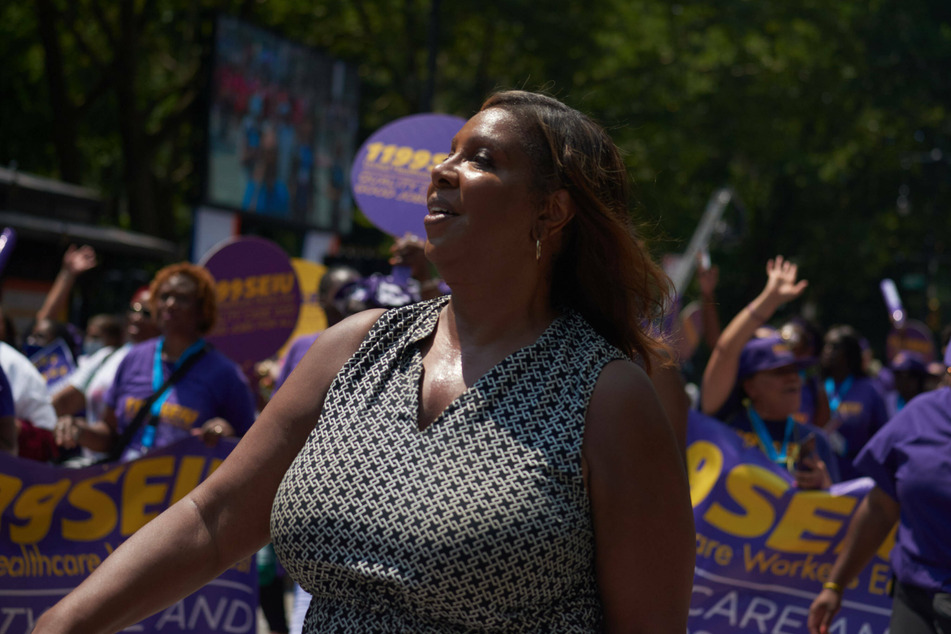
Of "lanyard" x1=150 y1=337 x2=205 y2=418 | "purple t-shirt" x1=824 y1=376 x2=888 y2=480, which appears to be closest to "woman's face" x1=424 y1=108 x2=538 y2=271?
"lanyard" x1=150 y1=337 x2=205 y2=418

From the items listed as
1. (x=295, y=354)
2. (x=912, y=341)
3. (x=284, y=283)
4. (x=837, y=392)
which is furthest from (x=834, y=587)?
(x=912, y=341)

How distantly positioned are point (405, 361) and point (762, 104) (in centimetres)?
2010

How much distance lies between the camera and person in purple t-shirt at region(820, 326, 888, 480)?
316 inches

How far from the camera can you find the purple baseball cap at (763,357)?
5363 mm

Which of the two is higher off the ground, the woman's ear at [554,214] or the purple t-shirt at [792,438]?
the woman's ear at [554,214]

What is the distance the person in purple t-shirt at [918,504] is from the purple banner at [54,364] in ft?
19.0

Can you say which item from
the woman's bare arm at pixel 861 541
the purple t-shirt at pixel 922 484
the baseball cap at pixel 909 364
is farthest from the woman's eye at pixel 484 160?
the baseball cap at pixel 909 364

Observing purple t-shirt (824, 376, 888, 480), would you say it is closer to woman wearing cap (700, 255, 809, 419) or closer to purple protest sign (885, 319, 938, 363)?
woman wearing cap (700, 255, 809, 419)

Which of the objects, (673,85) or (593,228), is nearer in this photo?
(593,228)

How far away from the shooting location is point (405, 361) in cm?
209

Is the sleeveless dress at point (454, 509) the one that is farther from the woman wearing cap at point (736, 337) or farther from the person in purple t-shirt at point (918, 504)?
the woman wearing cap at point (736, 337)

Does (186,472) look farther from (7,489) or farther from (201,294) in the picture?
(201,294)

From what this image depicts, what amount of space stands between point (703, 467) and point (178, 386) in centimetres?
243

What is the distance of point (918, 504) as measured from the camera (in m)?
3.65
